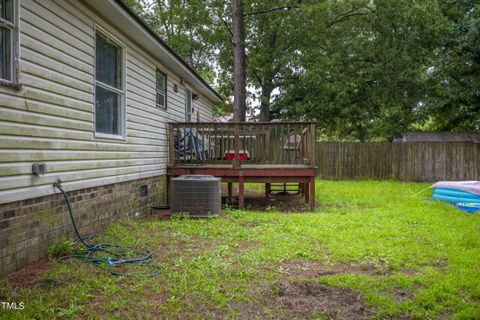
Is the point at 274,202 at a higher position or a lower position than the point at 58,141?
lower

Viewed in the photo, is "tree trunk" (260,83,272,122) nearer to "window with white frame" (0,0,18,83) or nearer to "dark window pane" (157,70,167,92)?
"dark window pane" (157,70,167,92)

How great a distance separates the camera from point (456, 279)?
11.4 feet

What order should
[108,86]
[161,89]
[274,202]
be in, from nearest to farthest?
[108,86], [161,89], [274,202]

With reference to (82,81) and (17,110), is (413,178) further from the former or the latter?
(17,110)

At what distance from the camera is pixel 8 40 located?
11.5 feet

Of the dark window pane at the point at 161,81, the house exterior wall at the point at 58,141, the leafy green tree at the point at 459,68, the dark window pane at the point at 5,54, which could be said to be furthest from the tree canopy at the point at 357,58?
the dark window pane at the point at 5,54

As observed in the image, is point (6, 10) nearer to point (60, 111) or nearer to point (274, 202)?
point (60, 111)

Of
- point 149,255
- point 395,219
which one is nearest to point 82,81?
point 149,255

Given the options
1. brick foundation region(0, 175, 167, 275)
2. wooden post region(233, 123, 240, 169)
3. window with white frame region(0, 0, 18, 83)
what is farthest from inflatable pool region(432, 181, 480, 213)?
window with white frame region(0, 0, 18, 83)

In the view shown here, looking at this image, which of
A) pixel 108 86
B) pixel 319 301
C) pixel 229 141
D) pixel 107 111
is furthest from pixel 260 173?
pixel 319 301

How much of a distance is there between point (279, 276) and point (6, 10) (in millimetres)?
3623

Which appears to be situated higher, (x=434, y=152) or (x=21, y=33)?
(x=21, y=33)

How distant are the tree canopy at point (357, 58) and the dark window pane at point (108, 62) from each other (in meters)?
9.44

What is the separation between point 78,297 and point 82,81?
9.73 ft
